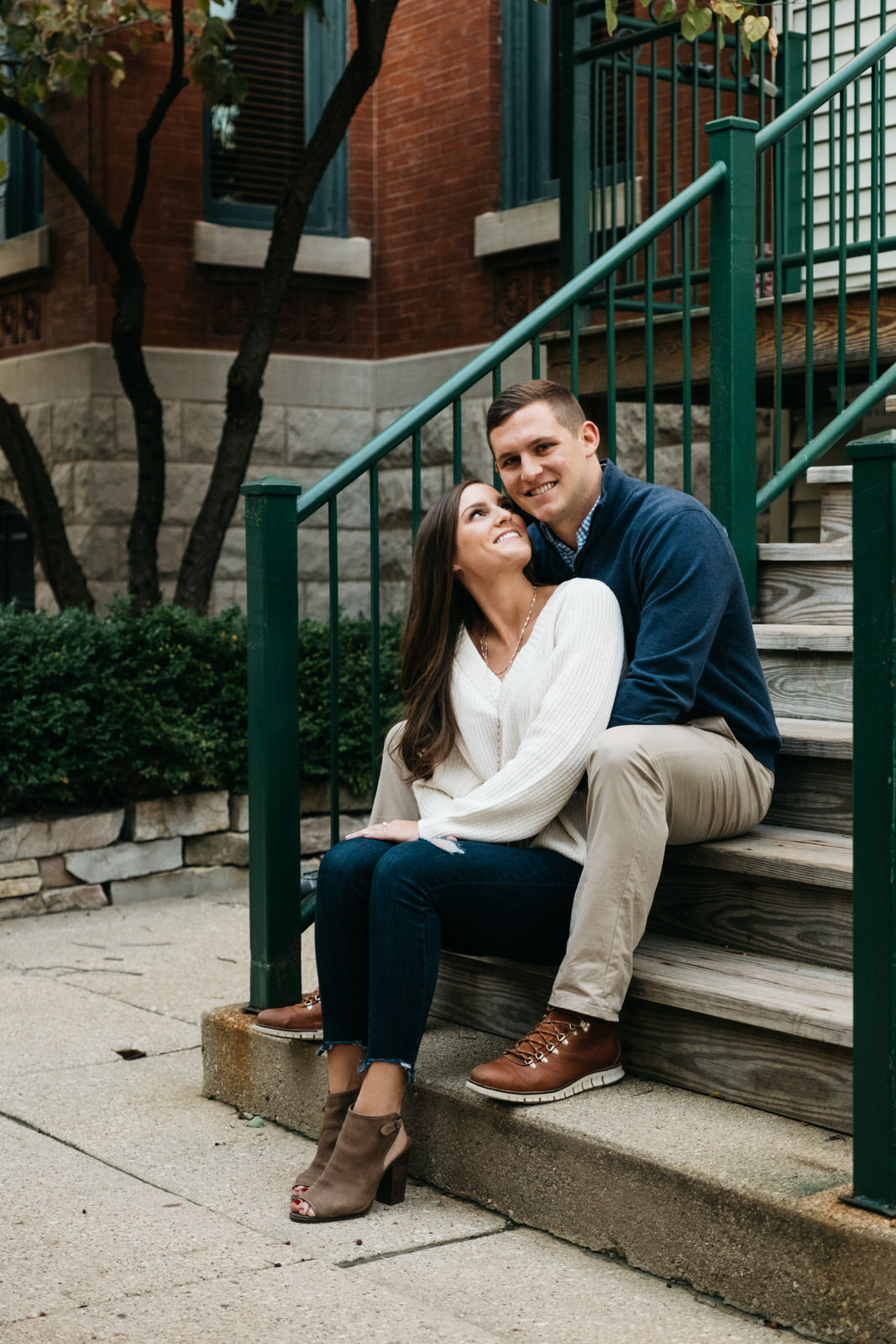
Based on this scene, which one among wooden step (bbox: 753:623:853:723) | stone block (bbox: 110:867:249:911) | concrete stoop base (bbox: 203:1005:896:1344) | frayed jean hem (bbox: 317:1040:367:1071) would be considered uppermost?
wooden step (bbox: 753:623:853:723)

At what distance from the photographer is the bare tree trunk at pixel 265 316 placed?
23.9 ft

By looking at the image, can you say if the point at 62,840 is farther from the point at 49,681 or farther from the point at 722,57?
the point at 722,57

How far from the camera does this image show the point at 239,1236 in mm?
3047

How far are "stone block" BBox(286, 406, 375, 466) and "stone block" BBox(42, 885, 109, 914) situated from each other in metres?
3.90

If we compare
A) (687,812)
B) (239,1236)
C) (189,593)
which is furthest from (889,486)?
(189,593)

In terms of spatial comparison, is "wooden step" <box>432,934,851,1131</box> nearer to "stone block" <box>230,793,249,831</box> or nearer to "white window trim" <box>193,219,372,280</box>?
"stone block" <box>230,793,249,831</box>

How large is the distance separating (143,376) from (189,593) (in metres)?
1.15

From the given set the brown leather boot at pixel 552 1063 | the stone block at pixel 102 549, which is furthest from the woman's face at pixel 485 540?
the stone block at pixel 102 549

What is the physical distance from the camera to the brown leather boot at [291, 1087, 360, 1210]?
3.18 m

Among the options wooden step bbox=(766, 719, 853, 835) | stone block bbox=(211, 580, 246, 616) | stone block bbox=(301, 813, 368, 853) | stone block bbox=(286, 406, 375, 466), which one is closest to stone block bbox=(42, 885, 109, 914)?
stone block bbox=(301, 813, 368, 853)

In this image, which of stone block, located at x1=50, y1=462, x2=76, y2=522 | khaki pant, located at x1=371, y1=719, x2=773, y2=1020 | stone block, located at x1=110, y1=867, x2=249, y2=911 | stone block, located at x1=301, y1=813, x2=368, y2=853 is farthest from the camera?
stone block, located at x1=50, y1=462, x2=76, y2=522

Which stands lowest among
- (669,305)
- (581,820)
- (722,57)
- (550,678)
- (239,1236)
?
(239,1236)

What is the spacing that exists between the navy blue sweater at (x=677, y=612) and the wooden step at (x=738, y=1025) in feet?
1.66

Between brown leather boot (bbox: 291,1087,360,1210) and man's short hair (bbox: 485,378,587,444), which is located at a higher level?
man's short hair (bbox: 485,378,587,444)
